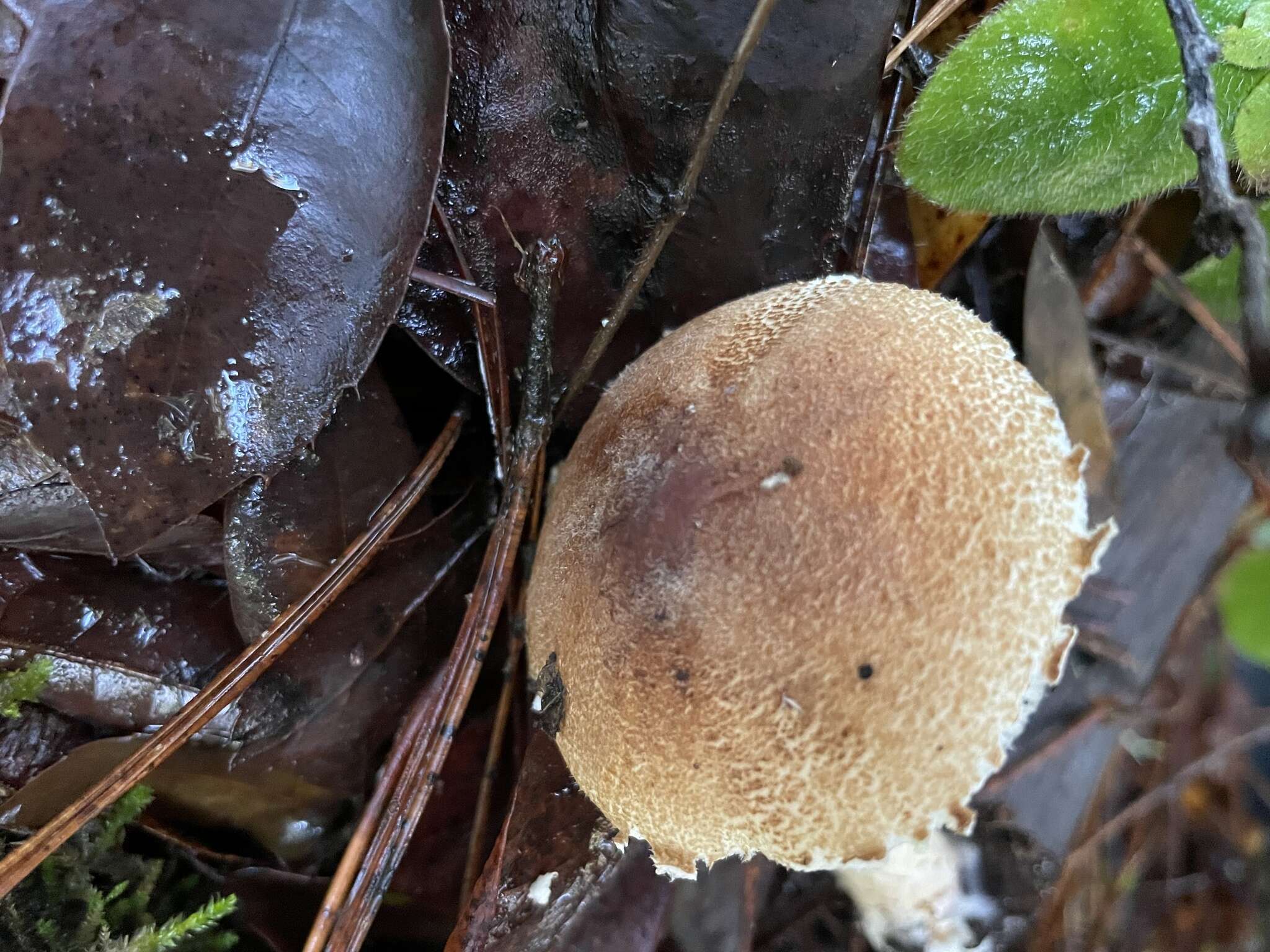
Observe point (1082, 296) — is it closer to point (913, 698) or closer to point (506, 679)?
point (913, 698)

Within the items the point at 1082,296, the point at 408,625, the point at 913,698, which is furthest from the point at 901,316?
the point at 408,625

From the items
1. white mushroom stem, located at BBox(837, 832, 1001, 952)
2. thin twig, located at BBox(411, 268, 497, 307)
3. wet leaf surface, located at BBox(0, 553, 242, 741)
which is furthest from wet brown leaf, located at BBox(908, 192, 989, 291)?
wet leaf surface, located at BBox(0, 553, 242, 741)

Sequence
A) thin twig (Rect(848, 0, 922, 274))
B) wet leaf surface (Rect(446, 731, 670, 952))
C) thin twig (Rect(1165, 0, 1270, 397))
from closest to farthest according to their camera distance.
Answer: thin twig (Rect(1165, 0, 1270, 397)) < wet leaf surface (Rect(446, 731, 670, 952)) < thin twig (Rect(848, 0, 922, 274))

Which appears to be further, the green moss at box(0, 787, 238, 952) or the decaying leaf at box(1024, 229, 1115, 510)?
the decaying leaf at box(1024, 229, 1115, 510)

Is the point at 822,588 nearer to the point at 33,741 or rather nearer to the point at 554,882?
the point at 554,882

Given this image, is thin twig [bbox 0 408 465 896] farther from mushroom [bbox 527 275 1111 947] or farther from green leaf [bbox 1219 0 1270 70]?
green leaf [bbox 1219 0 1270 70]

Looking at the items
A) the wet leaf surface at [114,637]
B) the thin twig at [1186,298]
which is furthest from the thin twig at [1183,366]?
the wet leaf surface at [114,637]

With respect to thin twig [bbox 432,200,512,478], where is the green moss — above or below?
below

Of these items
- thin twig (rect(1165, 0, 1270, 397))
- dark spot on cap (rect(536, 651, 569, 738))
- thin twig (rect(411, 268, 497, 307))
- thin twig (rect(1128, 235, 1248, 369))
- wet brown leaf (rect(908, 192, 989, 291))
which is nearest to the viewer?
thin twig (rect(1165, 0, 1270, 397))
